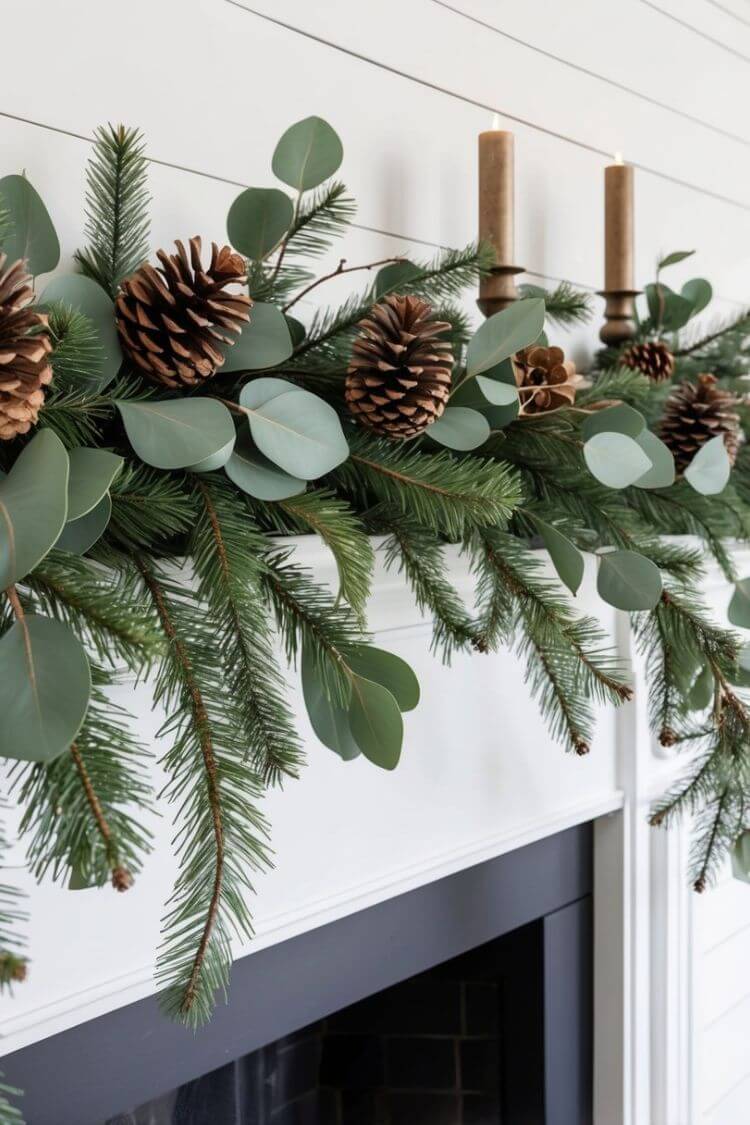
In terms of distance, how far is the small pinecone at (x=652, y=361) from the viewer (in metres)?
0.98

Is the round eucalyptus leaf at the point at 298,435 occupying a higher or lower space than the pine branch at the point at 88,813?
higher

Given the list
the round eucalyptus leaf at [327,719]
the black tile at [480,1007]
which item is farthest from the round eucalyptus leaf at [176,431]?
the black tile at [480,1007]

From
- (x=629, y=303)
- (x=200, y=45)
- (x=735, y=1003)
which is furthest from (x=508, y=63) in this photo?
(x=735, y=1003)

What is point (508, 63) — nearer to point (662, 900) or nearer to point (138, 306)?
point (138, 306)

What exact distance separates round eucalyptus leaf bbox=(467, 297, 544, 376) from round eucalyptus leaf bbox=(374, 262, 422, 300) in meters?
0.13

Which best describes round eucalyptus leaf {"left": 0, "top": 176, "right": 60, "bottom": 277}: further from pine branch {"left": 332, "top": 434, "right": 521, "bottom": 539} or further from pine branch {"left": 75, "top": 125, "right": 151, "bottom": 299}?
pine branch {"left": 332, "top": 434, "right": 521, "bottom": 539}

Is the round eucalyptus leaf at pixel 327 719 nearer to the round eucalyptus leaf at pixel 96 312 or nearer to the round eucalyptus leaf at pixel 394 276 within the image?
the round eucalyptus leaf at pixel 96 312

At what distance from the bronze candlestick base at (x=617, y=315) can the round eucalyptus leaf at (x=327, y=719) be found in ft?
2.21

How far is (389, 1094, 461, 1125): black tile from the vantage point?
1.20 meters

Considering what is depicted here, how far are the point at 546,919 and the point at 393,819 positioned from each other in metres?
0.32

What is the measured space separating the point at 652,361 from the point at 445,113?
0.32 metres

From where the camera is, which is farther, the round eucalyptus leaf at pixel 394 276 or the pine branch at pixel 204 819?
the round eucalyptus leaf at pixel 394 276

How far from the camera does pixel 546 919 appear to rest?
103 centimetres

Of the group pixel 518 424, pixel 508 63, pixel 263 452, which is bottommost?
pixel 263 452
